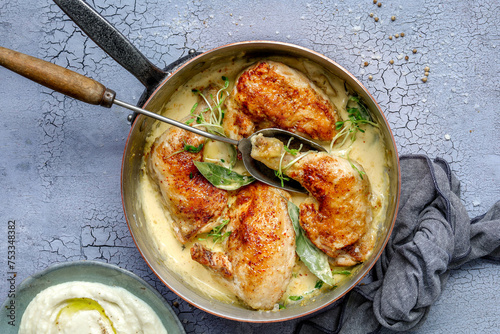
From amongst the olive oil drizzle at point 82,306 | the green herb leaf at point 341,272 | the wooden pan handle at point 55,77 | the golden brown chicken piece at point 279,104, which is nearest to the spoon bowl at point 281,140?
the golden brown chicken piece at point 279,104

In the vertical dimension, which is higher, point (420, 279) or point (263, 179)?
point (263, 179)

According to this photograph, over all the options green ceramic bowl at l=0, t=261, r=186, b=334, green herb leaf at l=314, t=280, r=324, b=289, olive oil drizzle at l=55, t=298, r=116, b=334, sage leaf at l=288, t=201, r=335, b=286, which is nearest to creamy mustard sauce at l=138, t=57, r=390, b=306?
green herb leaf at l=314, t=280, r=324, b=289

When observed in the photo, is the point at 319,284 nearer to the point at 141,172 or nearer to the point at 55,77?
the point at 141,172

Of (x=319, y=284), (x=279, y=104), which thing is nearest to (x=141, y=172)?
(x=279, y=104)

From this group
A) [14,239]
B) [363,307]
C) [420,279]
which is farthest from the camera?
[14,239]

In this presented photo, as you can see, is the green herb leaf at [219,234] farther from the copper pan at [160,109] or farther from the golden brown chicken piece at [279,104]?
the golden brown chicken piece at [279,104]

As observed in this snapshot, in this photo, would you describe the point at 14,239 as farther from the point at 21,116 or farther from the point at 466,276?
the point at 466,276

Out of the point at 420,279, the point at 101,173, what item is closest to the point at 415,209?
the point at 420,279

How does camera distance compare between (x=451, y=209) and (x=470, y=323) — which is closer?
(x=451, y=209)
